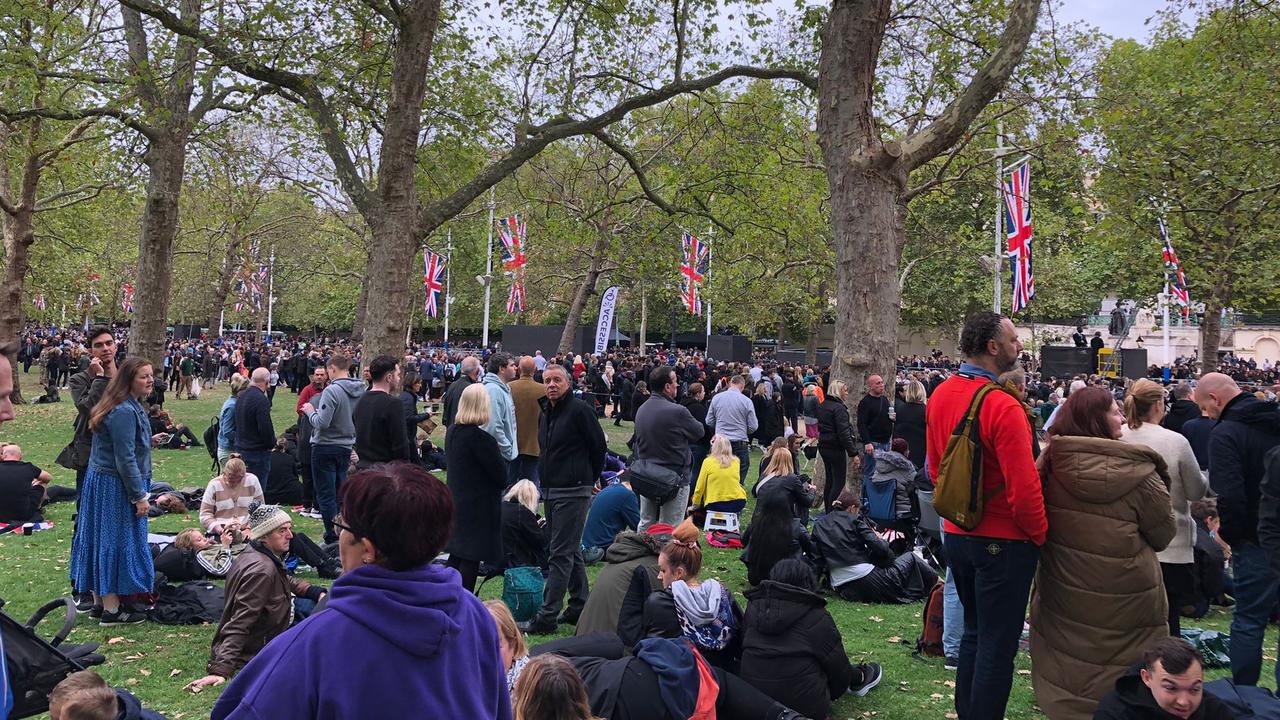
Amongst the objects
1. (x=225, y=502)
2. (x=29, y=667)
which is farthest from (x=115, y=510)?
(x=29, y=667)

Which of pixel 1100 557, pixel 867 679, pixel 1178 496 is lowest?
pixel 867 679

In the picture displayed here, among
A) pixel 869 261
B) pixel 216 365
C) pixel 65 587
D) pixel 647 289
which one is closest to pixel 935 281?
pixel 647 289

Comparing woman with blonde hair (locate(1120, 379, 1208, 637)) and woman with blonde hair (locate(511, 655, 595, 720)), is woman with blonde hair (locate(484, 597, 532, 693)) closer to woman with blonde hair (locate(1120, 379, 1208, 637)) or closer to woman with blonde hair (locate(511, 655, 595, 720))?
woman with blonde hair (locate(511, 655, 595, 720))

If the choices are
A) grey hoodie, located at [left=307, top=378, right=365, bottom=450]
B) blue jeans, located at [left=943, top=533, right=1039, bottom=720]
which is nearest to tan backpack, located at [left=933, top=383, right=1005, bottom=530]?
blue jeans, located at [left=943, top=533, right=1039, bottom=720]

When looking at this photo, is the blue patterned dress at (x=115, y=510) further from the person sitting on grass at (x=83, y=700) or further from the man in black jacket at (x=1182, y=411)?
the man in black jacket at (x=1182, y=411)

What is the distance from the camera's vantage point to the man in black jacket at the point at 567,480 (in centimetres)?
644

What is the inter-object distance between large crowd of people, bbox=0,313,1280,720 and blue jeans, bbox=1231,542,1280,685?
0.05 ft

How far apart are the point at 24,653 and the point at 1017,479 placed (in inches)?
195

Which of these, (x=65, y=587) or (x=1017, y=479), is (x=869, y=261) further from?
(x=65, y=587)

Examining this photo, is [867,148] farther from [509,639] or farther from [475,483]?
[509,639]

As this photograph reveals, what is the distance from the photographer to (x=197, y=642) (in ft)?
19.7

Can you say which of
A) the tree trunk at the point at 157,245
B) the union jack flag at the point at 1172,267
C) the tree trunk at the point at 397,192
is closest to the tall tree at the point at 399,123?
the tree trunk at the point at 397,192

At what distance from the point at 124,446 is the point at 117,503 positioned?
48 centimetres

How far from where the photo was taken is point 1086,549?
3971mm
